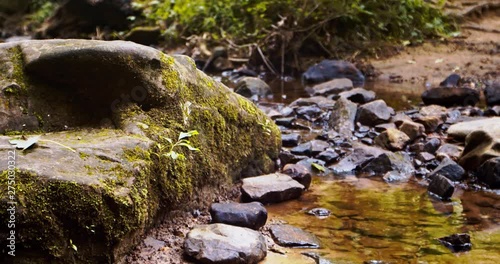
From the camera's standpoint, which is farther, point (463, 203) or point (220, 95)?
point (463, 203)

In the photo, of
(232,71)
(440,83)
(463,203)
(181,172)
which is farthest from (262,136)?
(232,71)

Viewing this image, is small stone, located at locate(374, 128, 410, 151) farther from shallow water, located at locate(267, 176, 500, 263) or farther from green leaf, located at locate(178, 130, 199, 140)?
green leaf, located at locate(178, 130, 199, 140)

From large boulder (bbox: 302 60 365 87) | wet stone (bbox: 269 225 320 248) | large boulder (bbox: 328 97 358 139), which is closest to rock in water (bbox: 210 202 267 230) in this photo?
wet stone (bbox: 269 225 320 248)

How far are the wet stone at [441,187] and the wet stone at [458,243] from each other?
1.07 m

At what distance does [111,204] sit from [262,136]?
7.37ft

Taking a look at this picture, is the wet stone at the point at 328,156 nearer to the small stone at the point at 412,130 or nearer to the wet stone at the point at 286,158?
the wet stone at the point at 286,158

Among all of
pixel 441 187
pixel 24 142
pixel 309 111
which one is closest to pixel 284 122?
pixel 309 111

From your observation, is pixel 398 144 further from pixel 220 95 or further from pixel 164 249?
pixel 164 249

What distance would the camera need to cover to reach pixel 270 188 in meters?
4.50

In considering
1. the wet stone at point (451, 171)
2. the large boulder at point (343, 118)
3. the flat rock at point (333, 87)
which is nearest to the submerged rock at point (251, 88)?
the flat rock at point (333, 87)

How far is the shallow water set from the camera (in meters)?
3.62

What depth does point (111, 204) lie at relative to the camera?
281cm

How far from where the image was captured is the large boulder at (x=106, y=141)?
2.67m

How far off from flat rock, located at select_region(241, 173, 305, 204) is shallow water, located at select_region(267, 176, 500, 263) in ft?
0.23
